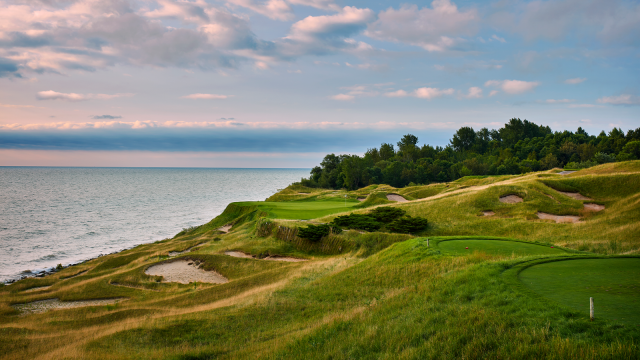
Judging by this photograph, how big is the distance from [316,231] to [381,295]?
14.6 metres

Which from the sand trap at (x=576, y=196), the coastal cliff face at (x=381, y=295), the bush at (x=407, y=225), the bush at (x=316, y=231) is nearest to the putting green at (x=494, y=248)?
the coastal cliff face at (x=381, y=295)

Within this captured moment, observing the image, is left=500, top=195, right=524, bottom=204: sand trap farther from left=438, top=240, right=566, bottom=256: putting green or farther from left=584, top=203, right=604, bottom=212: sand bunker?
left=438, top=240, right=566, bottom=256: putting green

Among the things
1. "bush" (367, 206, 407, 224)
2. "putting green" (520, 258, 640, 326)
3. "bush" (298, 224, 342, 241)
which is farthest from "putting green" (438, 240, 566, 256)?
"bush" (298, 224, 342, 241)

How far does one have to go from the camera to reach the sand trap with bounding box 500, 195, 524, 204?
100ft

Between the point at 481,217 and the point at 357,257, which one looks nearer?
the point at 357,257

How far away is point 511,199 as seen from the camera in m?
31.0

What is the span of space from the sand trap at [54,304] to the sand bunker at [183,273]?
166 inches

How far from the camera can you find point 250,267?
24.0m

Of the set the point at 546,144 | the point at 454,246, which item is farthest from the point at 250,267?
the point at 546,144

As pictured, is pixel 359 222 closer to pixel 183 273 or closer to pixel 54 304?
pixel 183 273

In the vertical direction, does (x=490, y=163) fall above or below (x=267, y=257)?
above

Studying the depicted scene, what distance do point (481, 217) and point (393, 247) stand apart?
1383cm

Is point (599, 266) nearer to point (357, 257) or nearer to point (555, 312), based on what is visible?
point (555, 312)

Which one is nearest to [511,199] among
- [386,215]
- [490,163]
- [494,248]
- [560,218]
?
[560,218]
